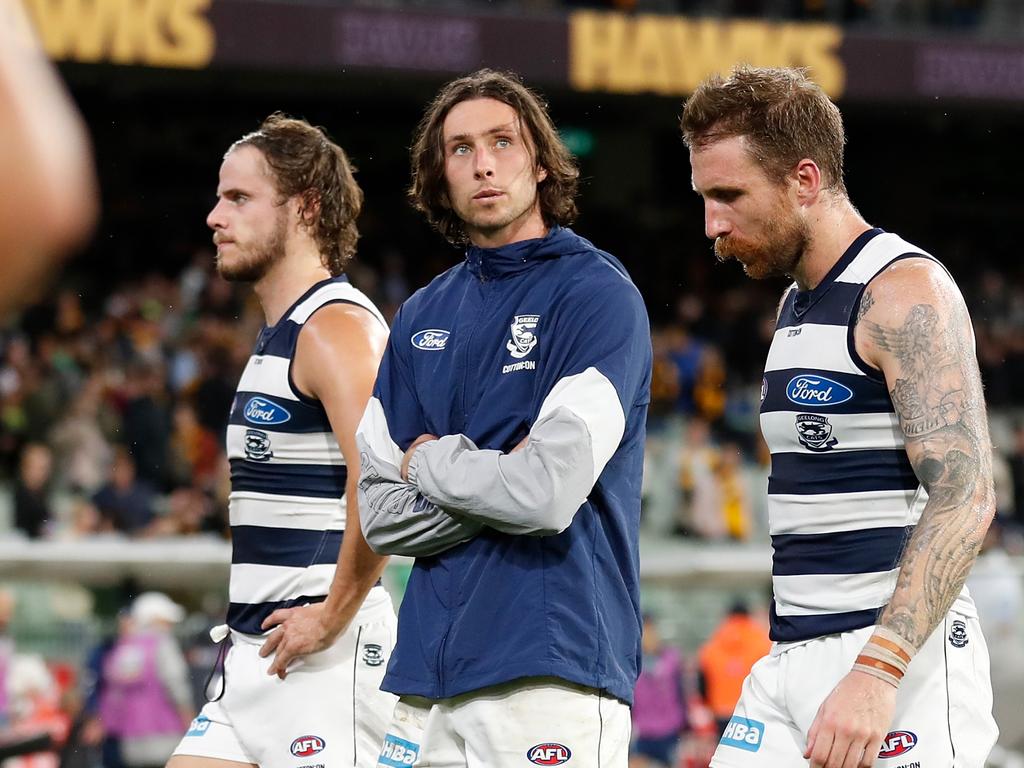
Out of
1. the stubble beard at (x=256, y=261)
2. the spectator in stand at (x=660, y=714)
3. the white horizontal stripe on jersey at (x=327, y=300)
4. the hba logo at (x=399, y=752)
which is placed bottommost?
the spectator in stand at (x=660, y=714)

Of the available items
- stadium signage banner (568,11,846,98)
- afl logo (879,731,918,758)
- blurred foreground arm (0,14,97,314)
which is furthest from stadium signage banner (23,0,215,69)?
blurred foreground arm (0,14,97,314)

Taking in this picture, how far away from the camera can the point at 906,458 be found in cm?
314

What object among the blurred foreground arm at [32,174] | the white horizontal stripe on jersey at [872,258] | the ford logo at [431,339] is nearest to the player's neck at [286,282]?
the ford logo at [431,339]

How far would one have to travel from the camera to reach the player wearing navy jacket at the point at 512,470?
10.4ft

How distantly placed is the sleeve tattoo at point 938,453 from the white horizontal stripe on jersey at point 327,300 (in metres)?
1.63

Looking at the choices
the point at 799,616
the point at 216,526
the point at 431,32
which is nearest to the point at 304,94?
the point at 431,32

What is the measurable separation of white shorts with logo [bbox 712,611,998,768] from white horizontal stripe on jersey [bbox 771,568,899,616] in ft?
0.19

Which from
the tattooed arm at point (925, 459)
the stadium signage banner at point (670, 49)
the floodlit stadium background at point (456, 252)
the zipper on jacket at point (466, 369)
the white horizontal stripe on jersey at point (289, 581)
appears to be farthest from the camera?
the stadium signage banner at point (670, 49)

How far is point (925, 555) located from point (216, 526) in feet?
31.6

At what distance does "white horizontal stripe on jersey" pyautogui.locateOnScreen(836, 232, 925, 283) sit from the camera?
126 inches

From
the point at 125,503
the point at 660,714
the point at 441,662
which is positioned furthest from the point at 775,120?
the point at 125,503

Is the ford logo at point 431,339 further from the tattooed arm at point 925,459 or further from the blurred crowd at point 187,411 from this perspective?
the blurred crowd at point 187,411

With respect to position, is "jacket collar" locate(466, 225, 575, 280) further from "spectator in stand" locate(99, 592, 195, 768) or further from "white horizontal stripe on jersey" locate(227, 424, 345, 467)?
"spectator in stand" locate(99, 592, 195, 768)

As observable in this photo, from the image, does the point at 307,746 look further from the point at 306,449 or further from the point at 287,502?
the point at 306,449
